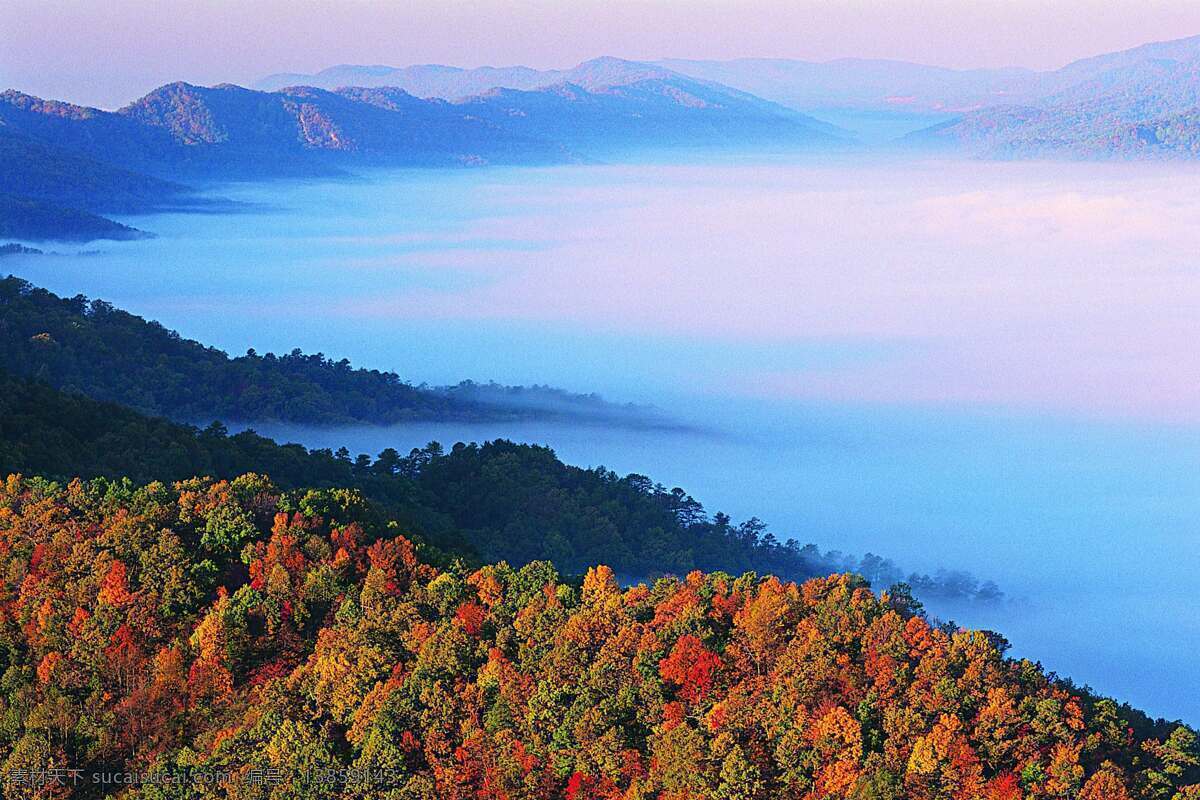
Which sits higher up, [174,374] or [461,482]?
[174,374]

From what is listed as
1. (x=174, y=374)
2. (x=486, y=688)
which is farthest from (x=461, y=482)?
(x=486, y=688)

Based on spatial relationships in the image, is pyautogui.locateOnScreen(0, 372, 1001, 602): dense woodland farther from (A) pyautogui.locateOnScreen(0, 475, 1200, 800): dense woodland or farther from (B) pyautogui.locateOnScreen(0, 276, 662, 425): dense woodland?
(B) pyautogui.locateOnScreen(0, 276, 662, 425): dense woodland

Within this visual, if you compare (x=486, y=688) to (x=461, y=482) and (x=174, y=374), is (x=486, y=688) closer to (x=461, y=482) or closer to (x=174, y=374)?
(x=461, y=482)

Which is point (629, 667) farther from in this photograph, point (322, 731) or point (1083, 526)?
point (1083, 526)

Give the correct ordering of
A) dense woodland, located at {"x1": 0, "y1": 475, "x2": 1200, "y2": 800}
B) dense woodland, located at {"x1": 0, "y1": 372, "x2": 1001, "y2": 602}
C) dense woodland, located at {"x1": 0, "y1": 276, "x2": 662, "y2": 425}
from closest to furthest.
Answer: dense woodland, located at {"x1": 0, "y1": 475, "x2": 1200, "y2": 800} → dense woodland, located at {"x1": 0, "y1": 372, "x2": 1001, "y2": 602} → dense woodland, located at {"x1": 0, "y1": 276, "x2": 662, "y2": 425}

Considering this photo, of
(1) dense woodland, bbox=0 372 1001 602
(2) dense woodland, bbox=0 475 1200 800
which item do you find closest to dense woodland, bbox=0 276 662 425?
(1) dense woodland, bbox=0 372 1001 602

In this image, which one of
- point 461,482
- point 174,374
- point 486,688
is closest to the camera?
point 486,688
